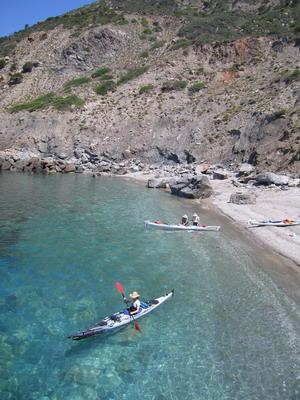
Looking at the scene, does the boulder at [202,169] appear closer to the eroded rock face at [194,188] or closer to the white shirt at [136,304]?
the eroded rock face at [194,188]

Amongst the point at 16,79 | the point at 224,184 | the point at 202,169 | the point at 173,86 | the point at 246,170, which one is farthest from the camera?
the point at 16,79

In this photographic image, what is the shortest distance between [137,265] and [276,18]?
99196mm

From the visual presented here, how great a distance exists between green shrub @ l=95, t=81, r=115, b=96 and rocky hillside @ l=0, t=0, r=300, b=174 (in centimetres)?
24

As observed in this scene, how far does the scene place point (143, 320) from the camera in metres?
15.9

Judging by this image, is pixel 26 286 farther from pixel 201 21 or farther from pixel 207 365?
pixel 201 21

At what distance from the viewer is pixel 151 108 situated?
80.2 meters

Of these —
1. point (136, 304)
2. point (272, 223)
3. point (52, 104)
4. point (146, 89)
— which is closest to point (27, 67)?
point (52, 104)

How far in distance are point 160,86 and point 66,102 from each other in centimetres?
2143

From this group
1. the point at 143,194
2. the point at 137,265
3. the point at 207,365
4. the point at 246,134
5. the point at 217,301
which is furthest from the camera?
the point at 246,134

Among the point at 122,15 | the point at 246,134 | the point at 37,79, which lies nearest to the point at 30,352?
the point at 246,134

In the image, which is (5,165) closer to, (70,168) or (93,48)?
(70,168)

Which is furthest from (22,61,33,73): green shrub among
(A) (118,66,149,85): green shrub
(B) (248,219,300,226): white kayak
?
(B) (248,219,300,226): white kayak

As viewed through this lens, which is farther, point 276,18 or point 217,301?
point 276,18

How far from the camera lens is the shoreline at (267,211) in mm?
24672
